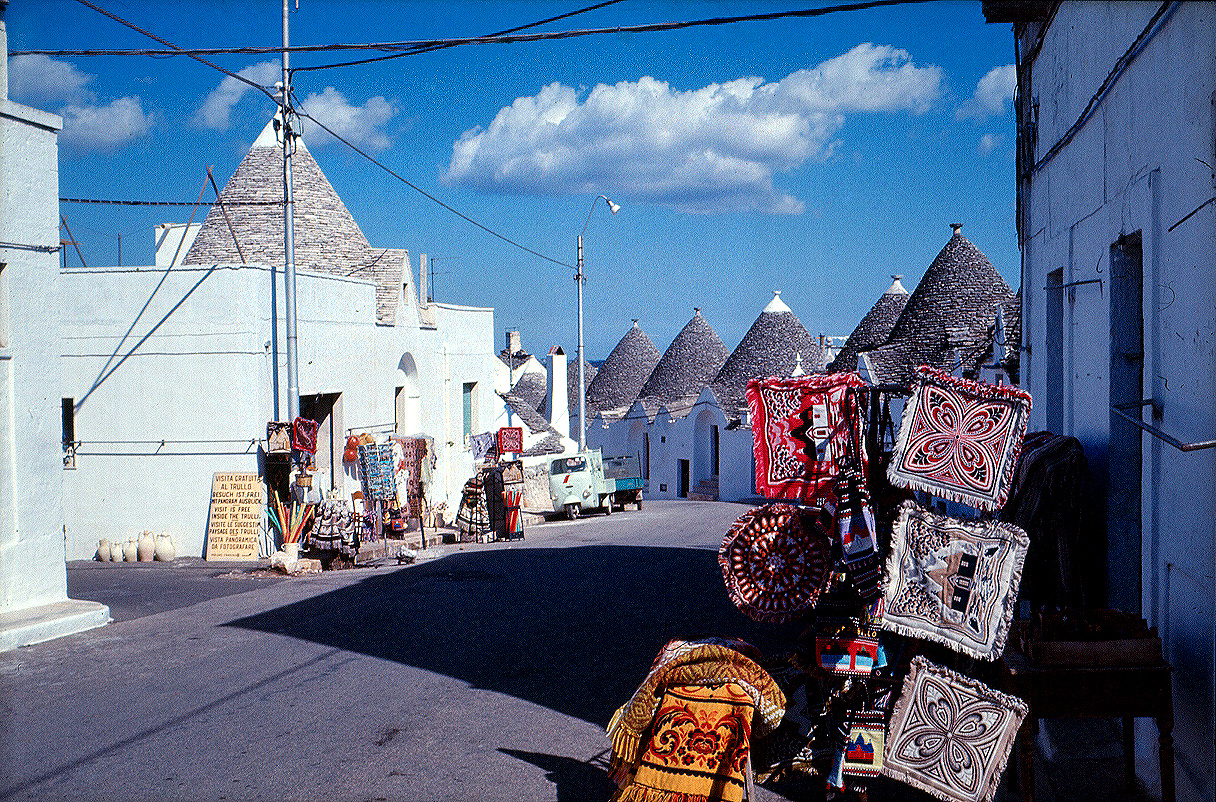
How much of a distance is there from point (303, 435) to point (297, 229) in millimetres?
6718

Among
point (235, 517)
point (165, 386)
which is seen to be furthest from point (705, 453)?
point (165, 386)

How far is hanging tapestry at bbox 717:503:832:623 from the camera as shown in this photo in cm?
567

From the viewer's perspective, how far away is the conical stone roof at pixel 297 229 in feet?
67.5

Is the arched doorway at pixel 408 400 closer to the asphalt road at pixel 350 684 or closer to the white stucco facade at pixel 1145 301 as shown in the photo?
the asphalt road at pixel 350 684

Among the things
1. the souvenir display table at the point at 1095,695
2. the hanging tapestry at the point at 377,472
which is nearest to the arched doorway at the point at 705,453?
the hanging tapestry at the point at 377,472

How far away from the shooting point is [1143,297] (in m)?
5.86

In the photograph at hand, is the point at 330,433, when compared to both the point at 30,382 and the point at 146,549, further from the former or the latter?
the point at 30,382

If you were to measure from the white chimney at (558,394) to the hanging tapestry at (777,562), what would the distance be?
3026 centimetres

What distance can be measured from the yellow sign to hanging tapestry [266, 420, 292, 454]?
0.52 meters

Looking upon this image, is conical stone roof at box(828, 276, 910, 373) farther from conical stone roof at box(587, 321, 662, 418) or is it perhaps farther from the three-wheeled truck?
conical stone roof at box(587, 321, 662, 418)

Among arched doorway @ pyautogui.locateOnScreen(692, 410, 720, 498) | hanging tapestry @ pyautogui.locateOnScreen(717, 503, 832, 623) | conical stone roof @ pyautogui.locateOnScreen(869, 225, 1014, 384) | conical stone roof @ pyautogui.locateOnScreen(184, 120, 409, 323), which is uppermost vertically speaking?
conical stone roof @ pyautogui.locateOnScreen(184, 120, 409, 323)

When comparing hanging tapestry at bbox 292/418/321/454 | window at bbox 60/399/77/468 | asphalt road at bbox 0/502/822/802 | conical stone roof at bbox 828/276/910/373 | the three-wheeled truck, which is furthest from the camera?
conical stone roof at bbox 828/276/910/373

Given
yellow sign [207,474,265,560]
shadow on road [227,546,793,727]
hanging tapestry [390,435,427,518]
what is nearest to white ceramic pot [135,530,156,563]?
yellow sign [207,474,265,560]

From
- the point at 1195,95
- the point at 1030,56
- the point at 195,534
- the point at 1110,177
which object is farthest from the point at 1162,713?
the point at 195,534
